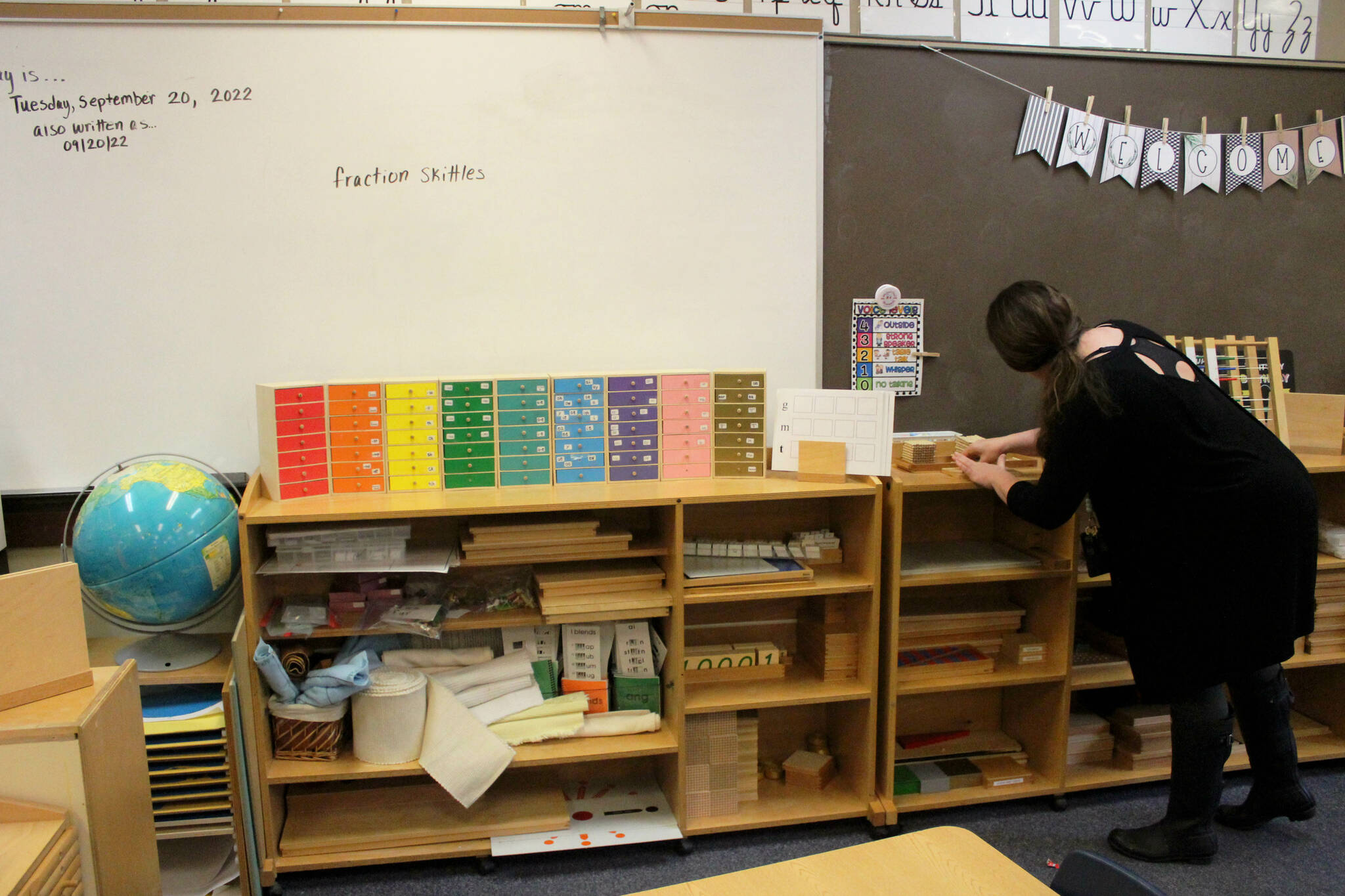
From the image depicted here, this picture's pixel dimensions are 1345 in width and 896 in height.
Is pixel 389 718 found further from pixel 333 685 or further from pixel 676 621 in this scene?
pixel 676 621

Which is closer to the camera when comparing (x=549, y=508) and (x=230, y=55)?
(x=549, y=508)

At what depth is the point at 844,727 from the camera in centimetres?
283

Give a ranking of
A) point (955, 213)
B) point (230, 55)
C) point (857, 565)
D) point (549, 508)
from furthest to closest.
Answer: point (955, 213) < point (857, 565) < point (230, 55) < point (549, 508)

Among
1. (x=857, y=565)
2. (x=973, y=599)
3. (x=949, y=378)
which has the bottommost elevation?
(x=973, y=599)

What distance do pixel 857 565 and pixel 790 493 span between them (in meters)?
0.37

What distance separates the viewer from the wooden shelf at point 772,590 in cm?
253

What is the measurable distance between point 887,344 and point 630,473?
97 cm

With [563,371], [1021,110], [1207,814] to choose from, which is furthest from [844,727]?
[1021,110]

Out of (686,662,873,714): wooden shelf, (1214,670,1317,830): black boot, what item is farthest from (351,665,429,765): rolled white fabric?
(1214,670,1317,830): black boot

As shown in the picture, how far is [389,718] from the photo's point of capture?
2414mm

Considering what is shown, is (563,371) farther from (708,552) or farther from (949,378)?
(949,378)

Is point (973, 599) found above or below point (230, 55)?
below

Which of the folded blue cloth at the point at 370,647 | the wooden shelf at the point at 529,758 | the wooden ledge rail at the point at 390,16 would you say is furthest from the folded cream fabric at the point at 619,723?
the wooden ledge rail at the point at 390,16

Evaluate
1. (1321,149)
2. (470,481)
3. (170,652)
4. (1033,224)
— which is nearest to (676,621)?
(470,481)
